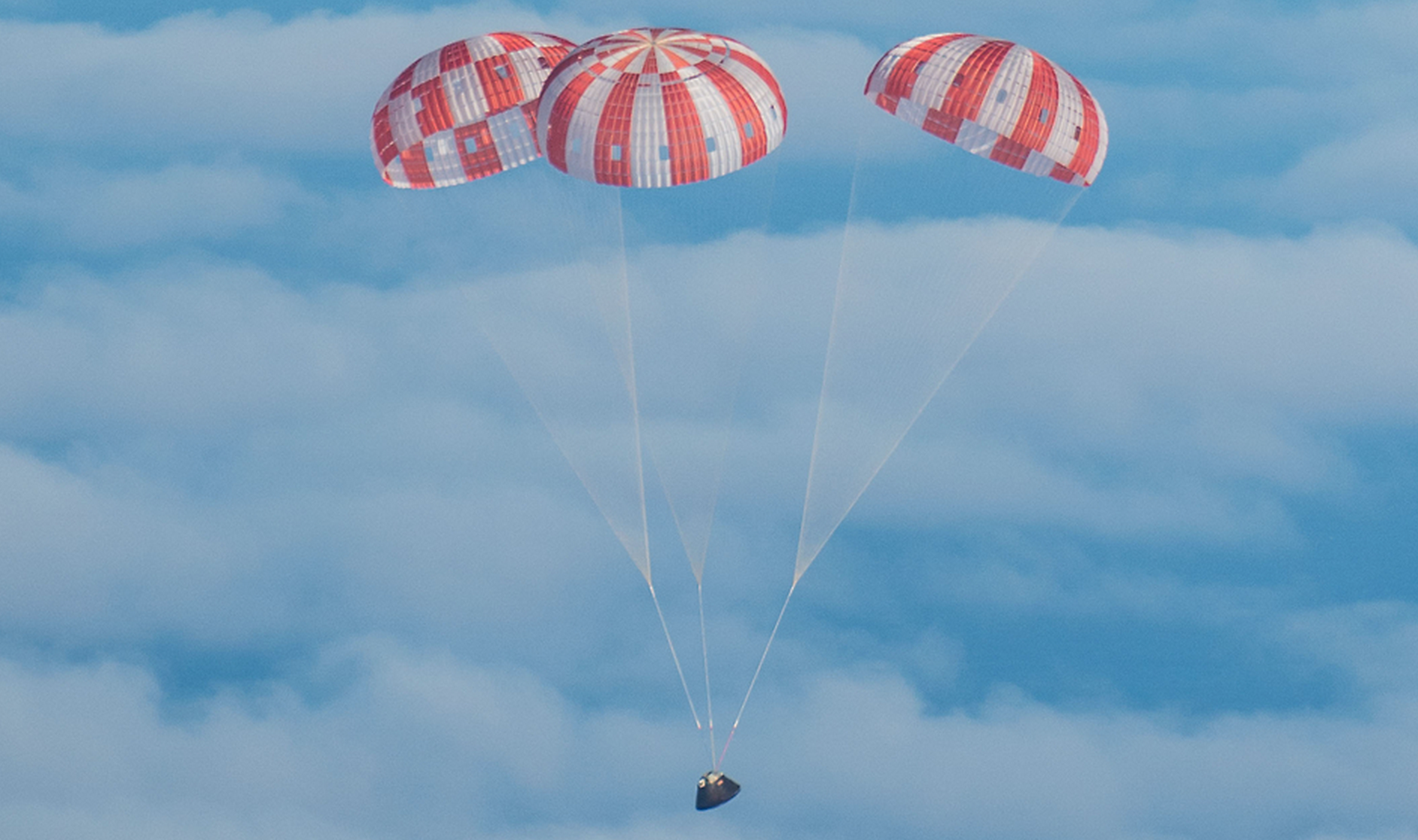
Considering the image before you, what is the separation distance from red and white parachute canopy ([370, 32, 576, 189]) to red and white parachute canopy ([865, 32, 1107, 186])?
19.8 feet

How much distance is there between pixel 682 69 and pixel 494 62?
366cm

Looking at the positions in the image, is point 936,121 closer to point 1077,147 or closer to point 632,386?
point 1077,147

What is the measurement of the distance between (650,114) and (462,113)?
3.70 m

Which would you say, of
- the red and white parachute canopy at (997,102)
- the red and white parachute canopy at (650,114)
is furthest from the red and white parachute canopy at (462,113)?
the red and white parachute canopy at (997,102)

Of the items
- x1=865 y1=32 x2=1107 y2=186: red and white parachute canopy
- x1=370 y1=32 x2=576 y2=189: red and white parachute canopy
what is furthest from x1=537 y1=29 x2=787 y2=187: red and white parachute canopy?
x1=865 y1=32 x2=1107 y2=186: red and white parachute canopy

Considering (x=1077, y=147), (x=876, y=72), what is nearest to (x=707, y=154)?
(x=876, y=72)

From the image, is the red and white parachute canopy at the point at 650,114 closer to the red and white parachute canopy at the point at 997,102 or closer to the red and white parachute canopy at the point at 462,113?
the red and white parachute canopy at the point at 462,113

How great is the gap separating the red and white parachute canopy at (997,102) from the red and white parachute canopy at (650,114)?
260 centimetres

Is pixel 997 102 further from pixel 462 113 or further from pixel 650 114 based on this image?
pixel 462 113

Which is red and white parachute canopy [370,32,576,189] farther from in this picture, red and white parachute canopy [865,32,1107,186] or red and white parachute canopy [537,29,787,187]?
red and white parachute canopy [865,32,1107,186]

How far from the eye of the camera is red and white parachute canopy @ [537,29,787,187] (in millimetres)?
33844

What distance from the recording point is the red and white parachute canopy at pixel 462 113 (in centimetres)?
3556

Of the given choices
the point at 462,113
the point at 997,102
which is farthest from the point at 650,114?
the point at 997,102

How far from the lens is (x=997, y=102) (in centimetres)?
3459
